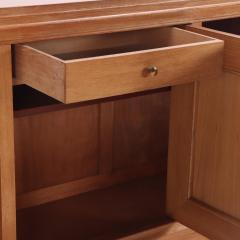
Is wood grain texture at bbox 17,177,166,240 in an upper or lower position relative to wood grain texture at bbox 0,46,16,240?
lower

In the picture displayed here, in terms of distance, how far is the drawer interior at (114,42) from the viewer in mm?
1419

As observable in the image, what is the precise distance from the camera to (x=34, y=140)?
6.13 feet

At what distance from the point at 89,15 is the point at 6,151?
0.33 metres

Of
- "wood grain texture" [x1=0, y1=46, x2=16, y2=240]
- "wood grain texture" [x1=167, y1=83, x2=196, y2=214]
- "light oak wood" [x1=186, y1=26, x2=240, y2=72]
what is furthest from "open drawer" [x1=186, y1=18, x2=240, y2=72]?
"wood grain texture" [x1=0, y1=46, x2=16, y2=240]

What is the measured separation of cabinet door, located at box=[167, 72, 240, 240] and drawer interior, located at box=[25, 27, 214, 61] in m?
0.15

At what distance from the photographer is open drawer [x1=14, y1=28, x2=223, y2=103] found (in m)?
1.21

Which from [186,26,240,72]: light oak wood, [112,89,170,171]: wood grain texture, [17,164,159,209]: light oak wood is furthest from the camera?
[112,89,170,171]: wood grain texture

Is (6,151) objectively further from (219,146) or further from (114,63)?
(219,146)

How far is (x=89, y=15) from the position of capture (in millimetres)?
1380

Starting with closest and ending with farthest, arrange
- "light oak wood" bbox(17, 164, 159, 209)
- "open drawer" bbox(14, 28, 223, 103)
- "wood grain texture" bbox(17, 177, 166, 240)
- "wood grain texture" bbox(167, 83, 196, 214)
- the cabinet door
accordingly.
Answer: "open drawer" bbox(14, 28, 223, 103) < the cabinet door < "wood grain texture" bbox(167, 83, 196, 214) < "wood grain texture" bbox(17, 177, 166, 240) < "light oak wood" bbox(17, 164, 159, 209)

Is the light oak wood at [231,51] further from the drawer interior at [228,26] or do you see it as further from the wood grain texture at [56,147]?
the wood grain texture at [56,147]

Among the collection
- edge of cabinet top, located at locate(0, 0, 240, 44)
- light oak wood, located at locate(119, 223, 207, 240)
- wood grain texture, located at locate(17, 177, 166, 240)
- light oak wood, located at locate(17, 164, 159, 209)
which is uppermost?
edge of cabinet top, located at locate(0, 0, 240, 44)

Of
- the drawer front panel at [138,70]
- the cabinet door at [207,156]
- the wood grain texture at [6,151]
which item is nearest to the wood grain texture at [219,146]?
the cabinet door at [207,156]

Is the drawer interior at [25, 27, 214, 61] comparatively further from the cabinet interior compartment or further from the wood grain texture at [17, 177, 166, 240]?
the wood grain texture at [17, 177, 166, 240]
